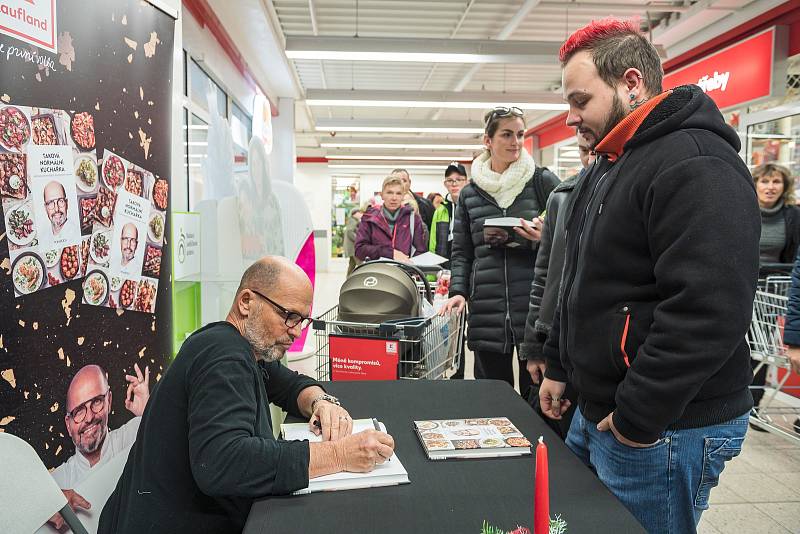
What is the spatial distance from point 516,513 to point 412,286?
1514 mm

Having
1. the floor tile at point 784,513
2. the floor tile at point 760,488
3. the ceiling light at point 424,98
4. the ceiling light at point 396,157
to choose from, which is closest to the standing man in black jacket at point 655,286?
the floor tile at point 784,513

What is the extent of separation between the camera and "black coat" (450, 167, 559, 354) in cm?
275

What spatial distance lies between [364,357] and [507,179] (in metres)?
1.16

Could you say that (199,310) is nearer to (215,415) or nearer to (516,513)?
(215,415)

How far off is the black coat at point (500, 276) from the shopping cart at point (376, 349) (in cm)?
45

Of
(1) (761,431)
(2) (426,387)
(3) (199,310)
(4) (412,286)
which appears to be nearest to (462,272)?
(4) (412,286)

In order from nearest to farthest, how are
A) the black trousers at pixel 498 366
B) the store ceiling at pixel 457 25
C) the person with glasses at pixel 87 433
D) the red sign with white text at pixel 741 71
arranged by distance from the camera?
the person with glasses at pixel 87 433
the black trousers at pixel 498 366
the red sign with white text at pixel 741 71
the store ceiling at pixel 457 25

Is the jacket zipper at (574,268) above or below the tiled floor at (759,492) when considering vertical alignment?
above

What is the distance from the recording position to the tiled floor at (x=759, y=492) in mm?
2838

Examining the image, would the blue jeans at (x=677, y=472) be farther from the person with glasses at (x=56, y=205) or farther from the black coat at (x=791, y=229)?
the black coat at (x=791, y=229)

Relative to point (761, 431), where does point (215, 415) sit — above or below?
above

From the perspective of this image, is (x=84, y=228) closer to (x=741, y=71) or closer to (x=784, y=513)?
(x=784, y=513)

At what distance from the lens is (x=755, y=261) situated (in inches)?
47.1

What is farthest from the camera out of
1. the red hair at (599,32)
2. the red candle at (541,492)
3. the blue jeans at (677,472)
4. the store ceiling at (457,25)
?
the store ceiling at (457,25)
